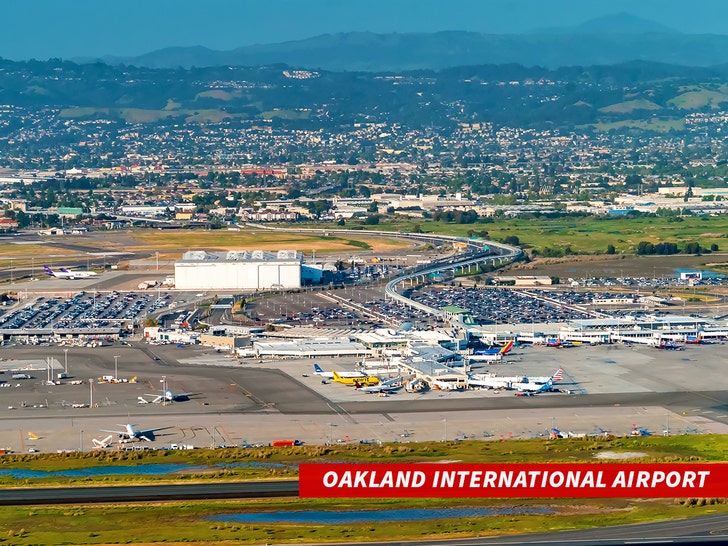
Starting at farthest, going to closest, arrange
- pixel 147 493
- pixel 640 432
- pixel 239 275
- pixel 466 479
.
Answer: pixel 239 275 < pixel 640 432 < pixel 147 493 < pixel 466 479

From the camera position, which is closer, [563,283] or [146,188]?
[563,283]

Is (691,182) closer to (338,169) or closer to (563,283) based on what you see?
(338,169)

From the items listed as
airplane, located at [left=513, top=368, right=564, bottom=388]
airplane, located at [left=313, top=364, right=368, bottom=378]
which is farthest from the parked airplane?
airplane, located at [left=313, top=364, right=368, bottom=378]

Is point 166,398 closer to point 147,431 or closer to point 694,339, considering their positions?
point 147,431

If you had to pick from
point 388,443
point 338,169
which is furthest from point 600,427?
point 338,169

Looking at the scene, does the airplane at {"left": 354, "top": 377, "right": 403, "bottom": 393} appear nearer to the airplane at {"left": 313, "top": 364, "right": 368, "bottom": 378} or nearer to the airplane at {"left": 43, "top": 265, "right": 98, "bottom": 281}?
the airplane at {"left": 313, "top": 364, "right": 368, "bottom": 378}

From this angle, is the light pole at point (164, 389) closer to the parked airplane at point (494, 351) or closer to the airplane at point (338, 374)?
the airplane at point (338, 374)

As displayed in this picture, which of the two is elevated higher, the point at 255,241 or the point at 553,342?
the point at 553,342

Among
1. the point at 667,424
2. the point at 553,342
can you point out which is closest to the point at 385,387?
the point at 667,424

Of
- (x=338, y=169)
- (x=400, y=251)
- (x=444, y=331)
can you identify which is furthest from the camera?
(x=338, y=169)
